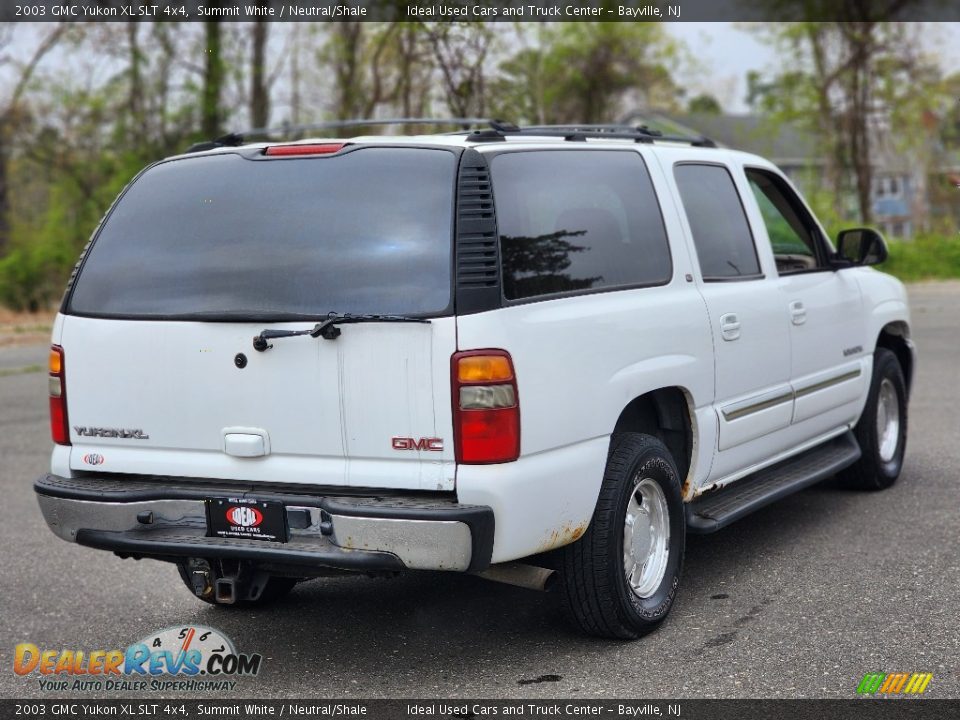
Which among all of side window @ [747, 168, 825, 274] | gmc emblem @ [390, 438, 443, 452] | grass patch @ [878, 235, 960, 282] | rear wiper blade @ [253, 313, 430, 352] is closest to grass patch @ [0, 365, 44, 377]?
side window @ [747, 168, 825, 274]

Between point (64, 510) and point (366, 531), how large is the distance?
125cm

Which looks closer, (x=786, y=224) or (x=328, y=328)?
(x=328, y=328)

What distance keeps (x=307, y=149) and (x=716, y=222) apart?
214 cm

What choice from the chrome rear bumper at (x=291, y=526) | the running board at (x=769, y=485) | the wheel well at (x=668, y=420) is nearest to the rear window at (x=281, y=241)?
the chrome rear bumper at (x=291, y=526)

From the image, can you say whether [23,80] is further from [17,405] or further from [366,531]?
[366,531]

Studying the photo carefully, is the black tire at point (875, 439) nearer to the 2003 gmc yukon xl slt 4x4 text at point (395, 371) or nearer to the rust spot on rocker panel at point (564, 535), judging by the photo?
the 2003 gmc yukon xl slt 4x4 text at point (395, 371)

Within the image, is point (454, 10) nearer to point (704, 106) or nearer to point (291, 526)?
point (291, 526)

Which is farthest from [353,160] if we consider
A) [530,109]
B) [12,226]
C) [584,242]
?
[12,226]

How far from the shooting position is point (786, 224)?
22.3 feet

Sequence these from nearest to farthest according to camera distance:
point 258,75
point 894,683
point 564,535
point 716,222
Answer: point 894,683, point 564,535, point 716,222, point 258,75

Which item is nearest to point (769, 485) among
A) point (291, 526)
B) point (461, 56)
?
point (291, 526)

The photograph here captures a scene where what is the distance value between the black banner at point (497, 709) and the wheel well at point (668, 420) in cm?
129

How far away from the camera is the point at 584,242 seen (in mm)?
4918

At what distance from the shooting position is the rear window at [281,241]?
4.32 m
